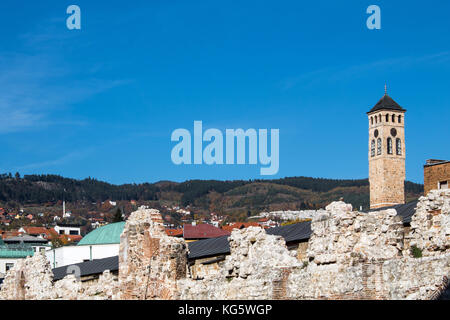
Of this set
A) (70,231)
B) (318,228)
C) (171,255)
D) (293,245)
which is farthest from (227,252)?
(70,231)

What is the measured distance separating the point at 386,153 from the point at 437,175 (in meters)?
63.1

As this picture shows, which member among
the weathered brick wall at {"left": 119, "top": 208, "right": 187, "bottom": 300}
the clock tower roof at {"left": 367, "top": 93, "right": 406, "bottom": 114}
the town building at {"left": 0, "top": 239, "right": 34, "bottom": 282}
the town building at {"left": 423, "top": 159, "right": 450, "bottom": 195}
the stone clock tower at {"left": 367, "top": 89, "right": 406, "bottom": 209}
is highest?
the clock tower roof at {"left": 367, "top": 93, "right": 406, "bottom": 114}

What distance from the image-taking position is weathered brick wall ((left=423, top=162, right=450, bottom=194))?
53.4 metres

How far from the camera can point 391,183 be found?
11412cm

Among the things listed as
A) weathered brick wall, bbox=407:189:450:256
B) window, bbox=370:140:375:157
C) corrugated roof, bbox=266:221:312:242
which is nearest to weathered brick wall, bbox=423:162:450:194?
corrugated roof, bbox=266:221:312:242

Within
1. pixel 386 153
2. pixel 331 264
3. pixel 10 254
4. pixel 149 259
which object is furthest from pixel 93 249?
pixel 386 153

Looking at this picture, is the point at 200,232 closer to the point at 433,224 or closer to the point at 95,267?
the point at 95,267

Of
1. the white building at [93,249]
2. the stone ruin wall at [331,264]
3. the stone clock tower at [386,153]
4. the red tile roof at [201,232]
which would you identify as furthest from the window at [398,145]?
the stone ruin wall at [331,264]

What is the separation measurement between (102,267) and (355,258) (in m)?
27.3

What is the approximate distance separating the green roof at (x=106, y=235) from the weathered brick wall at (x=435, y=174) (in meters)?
27.4

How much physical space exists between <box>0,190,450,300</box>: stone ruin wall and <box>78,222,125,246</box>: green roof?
47.8m

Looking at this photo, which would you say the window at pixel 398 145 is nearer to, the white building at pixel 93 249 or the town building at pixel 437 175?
the white building at pixel 93 249

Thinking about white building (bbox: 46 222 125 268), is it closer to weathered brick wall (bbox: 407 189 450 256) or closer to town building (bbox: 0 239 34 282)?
town building (bbox: 0 239 34 282)
